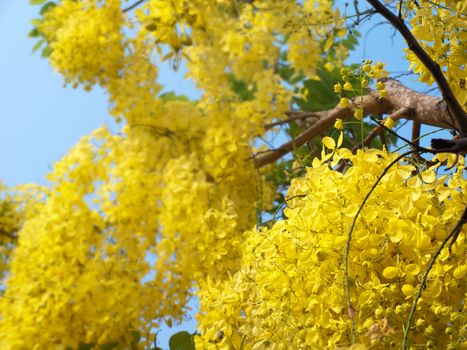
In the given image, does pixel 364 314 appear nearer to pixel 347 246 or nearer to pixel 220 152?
pixel 347 246

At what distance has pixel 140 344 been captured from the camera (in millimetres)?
2678

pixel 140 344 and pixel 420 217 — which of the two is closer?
pixel 420 217

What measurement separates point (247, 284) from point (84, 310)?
1564 millimetres

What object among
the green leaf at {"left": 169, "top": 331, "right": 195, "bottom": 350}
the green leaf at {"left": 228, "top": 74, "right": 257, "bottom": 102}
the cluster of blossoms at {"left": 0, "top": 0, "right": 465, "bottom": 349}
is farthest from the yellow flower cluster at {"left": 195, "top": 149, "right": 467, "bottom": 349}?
the green leaf at {"left": 228, "top": 74, "right": 257, "bottom": 102}

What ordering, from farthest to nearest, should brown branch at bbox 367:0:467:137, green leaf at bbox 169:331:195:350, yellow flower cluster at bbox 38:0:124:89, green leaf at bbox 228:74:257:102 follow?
green leaf at bbox 228:74:257:102, yellow flower cluster at bbox 38:0:124:89, green leaf at bbox 169:331:195:350, brown branch at bbox 367:0:467:137

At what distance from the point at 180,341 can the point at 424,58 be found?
4.42 feet

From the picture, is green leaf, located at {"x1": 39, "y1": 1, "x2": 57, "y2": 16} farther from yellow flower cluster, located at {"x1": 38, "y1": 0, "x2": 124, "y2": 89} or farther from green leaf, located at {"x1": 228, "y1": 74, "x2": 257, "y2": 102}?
green leaf, located at {"x1": 228, "y1": 74, "x2": 257, "y2": 102}

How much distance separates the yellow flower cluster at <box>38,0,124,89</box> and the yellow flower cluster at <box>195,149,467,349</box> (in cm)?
252

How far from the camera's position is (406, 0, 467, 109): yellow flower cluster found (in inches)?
48.2

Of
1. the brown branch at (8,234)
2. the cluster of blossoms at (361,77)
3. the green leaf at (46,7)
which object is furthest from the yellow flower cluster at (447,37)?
the green leaf at (46,7)

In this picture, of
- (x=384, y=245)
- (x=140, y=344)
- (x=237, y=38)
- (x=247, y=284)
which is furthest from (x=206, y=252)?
(x=237, y=38)

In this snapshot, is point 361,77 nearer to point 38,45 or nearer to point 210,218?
point 210,218

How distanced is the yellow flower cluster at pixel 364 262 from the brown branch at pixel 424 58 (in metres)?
0.13

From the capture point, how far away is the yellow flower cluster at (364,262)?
108cm
